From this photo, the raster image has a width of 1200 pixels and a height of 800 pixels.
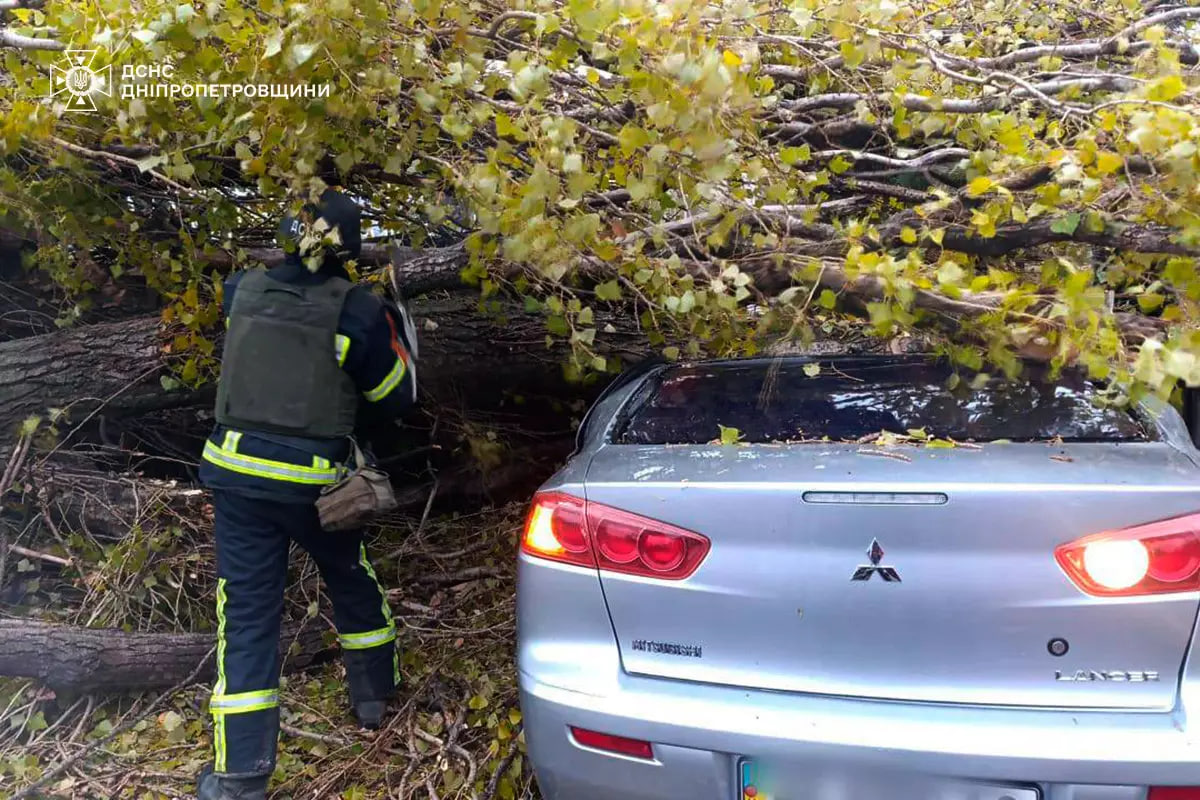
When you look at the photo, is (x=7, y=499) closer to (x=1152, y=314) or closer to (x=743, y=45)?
(x=743, y=45)

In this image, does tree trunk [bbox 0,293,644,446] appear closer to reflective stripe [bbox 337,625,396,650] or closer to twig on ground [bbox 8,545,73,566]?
twig on ground [bbox 8,545,73,566]

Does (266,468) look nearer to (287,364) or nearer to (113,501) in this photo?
(287,364)

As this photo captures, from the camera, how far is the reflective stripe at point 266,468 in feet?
9.11

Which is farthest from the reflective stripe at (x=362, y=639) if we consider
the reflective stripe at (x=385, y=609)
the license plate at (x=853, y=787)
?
the license plate at (x=853, y=787)

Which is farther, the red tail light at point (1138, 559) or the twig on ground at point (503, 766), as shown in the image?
the twig on ground at point (503, 766)

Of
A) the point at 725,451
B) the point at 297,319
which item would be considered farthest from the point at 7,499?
the point at 725,451

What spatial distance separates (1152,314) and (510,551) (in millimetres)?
3063

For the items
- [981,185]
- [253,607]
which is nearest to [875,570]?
[981,185]

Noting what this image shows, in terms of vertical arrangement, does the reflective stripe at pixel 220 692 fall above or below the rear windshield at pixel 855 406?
below

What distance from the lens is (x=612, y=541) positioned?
2.01 meters

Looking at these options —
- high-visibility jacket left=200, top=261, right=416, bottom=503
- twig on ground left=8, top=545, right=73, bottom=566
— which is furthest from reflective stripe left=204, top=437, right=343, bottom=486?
twig on ground left=8, top=545, right=73, bottom=566

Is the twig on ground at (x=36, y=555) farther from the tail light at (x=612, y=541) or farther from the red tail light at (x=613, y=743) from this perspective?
the red tail light at (x=613, y=743)

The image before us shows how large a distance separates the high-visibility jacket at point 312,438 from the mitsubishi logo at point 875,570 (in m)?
1.77

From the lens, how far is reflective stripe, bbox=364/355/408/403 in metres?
2.90
